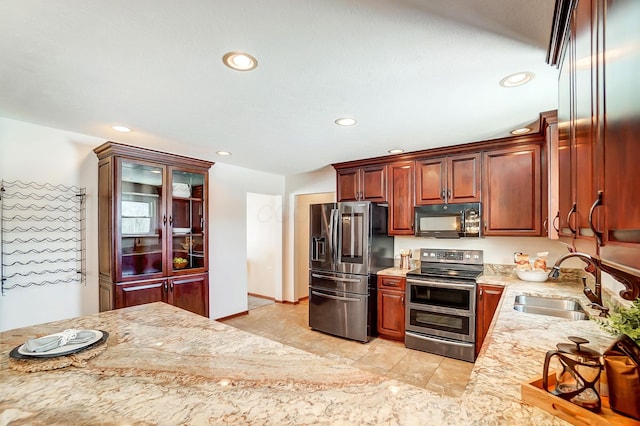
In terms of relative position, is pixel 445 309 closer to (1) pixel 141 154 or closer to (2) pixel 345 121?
(2) pixel 345 121

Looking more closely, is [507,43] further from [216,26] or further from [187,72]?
[187,72]

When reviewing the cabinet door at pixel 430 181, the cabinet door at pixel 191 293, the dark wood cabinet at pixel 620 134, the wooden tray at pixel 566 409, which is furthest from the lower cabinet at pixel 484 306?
the cabinet door at pixel 191 293

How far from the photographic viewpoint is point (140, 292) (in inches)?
119

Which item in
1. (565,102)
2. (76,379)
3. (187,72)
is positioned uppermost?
(187,72)

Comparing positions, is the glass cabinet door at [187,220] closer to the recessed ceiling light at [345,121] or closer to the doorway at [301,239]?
the doorway at [301,239]

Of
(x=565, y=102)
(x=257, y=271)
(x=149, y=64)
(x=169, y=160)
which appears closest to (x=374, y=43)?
(x=565, y=102)

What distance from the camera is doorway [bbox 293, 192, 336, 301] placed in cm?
521

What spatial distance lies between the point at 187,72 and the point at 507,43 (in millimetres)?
1709

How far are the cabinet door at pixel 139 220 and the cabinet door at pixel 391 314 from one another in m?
2.59

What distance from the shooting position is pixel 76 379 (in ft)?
3.42

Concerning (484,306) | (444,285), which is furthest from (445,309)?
(484,306)

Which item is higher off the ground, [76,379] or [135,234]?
[135,234]

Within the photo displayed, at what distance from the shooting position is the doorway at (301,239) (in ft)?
17.1

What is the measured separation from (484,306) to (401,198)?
149 cm
